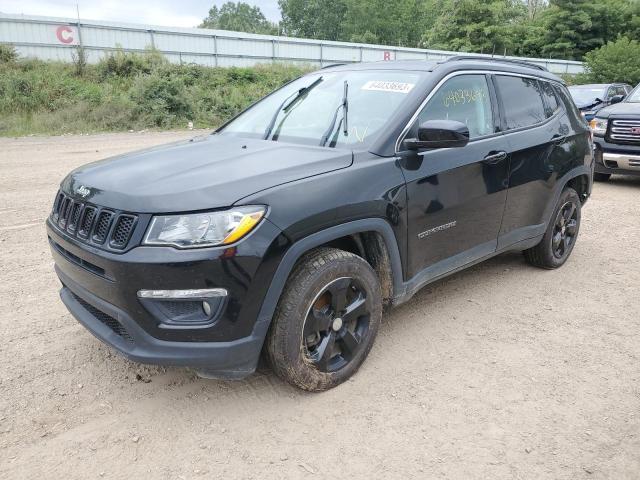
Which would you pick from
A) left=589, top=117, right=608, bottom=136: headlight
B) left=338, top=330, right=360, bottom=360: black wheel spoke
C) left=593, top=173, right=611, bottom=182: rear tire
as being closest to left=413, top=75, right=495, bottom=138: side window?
left=338, top=330, right=360, bottom=360: black wheel spoke

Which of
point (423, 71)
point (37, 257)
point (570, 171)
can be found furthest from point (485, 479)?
point (37, 257)

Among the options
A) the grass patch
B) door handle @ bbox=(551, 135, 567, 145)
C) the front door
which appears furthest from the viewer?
the grass patch

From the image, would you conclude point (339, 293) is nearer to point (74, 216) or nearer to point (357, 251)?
point (357, 251)

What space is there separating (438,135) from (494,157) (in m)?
0.90

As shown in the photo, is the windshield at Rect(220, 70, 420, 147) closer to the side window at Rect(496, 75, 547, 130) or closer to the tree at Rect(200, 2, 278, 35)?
the side window at Rect(496, 75, 547, 130)

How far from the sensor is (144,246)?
8.02ft

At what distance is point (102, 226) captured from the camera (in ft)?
8.59

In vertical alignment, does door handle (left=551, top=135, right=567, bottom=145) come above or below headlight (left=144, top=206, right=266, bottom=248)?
above

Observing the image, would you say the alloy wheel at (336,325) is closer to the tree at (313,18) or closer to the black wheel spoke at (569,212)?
the black wheel spoke at (569,212)

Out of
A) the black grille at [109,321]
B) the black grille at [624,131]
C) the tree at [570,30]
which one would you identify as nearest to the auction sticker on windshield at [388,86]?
the black grille at [109,321]

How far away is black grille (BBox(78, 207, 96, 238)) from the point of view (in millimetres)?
2689

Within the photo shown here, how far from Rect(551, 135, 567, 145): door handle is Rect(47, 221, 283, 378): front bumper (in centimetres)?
304

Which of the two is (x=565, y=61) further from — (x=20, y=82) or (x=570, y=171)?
(x=570, y=171)

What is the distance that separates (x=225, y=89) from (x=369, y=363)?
69.3ft
